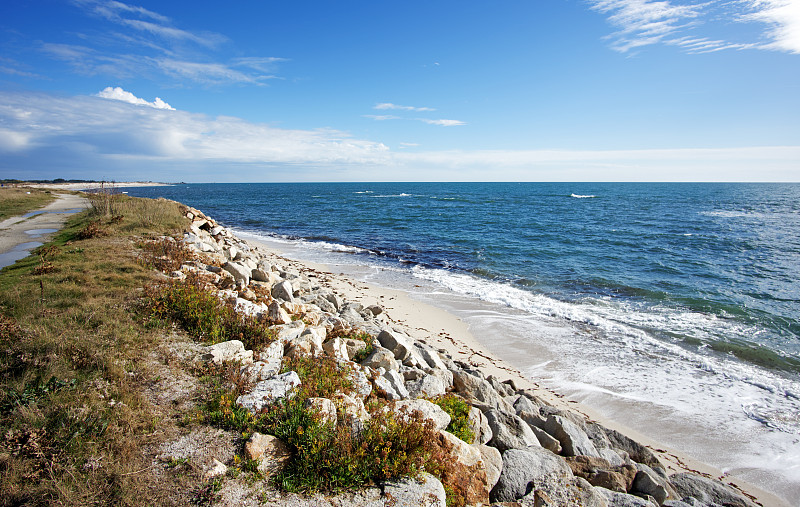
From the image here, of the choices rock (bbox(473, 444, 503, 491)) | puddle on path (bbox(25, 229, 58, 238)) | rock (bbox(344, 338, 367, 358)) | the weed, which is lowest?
rock (bbox(473, 444, 503, 491))

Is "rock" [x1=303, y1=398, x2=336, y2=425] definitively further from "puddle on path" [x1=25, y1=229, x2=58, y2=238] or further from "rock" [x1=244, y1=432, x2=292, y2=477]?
"puddle on path" [x1=25, y1=229, x2=58, y2=238]

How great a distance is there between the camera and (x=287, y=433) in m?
4.27

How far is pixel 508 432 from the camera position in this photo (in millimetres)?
6219

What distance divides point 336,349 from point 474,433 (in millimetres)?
2843

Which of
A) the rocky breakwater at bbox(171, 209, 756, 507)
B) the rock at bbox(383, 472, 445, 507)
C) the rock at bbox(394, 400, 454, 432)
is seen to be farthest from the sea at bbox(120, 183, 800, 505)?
the rock at bbox(383, 472, 445, 507)

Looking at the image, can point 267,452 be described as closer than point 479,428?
Yes

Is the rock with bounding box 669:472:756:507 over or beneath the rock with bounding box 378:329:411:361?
beneath

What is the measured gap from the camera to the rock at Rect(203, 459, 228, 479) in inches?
143

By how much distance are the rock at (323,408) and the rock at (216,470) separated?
3.48 ft

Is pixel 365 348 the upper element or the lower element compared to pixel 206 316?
lower

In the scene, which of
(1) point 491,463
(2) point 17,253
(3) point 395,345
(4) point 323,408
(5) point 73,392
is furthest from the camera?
(2) point 17,253

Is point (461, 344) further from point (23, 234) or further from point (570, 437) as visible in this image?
point (23, 234)

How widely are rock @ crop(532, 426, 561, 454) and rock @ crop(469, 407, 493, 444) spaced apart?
129 centimetres

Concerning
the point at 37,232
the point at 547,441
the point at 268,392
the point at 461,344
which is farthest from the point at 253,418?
the point at 37,232
